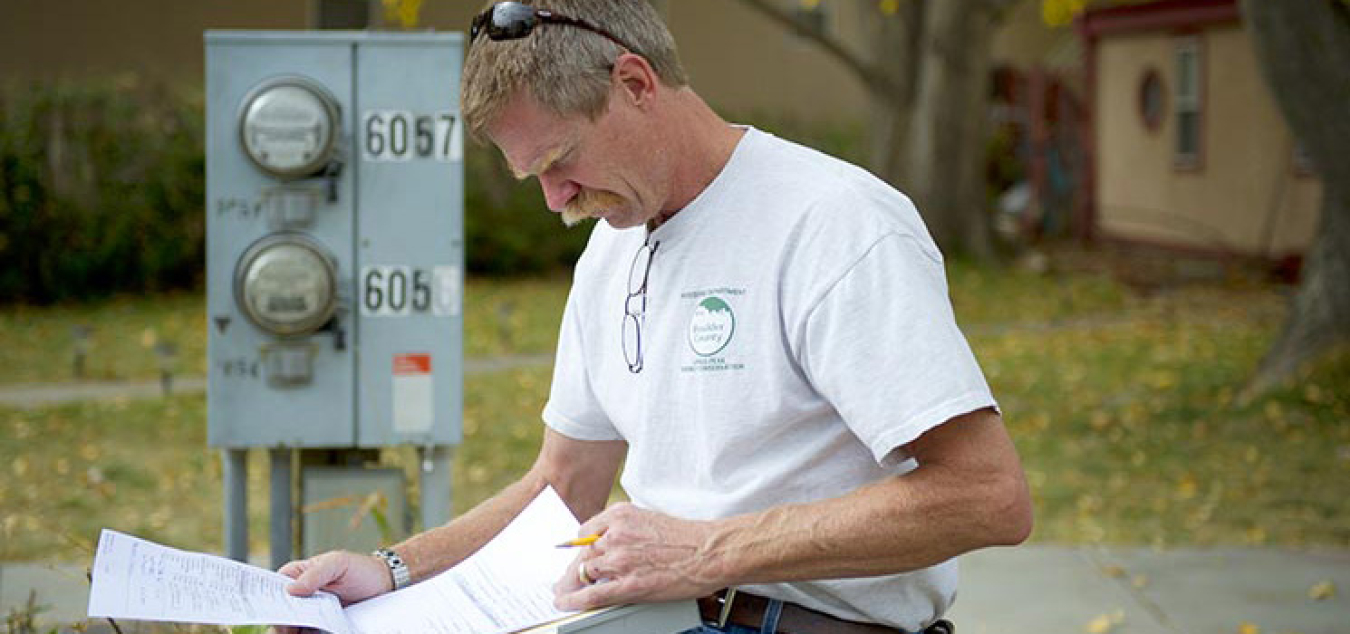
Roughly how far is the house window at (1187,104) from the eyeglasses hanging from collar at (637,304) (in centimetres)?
Result: 1937

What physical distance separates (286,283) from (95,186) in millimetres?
11472

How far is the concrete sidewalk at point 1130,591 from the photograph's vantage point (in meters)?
5.77

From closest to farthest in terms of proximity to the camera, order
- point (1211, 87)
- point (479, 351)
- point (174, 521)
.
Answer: point (174, 521) < point (479, 351) < point (1211, 87)

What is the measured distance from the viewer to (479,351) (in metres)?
13.2

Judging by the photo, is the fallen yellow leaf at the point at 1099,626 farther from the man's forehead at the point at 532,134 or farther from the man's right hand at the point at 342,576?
the man's forehead at the point at 532,134

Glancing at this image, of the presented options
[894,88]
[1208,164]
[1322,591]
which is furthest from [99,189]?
[1208,164]

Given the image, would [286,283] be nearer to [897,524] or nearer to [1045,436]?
[897,524]

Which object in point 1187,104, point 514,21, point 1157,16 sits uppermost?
point 1157,16

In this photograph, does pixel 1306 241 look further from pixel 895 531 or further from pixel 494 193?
pixel 895 531

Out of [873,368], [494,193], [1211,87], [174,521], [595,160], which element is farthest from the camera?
[1211,87]

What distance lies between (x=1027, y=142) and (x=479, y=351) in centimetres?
1465

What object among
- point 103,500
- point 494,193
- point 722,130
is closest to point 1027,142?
point 494,193

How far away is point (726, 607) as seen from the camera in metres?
2.54

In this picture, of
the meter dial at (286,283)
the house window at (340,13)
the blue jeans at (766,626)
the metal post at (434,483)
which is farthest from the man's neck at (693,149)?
the house window at (340,13)
